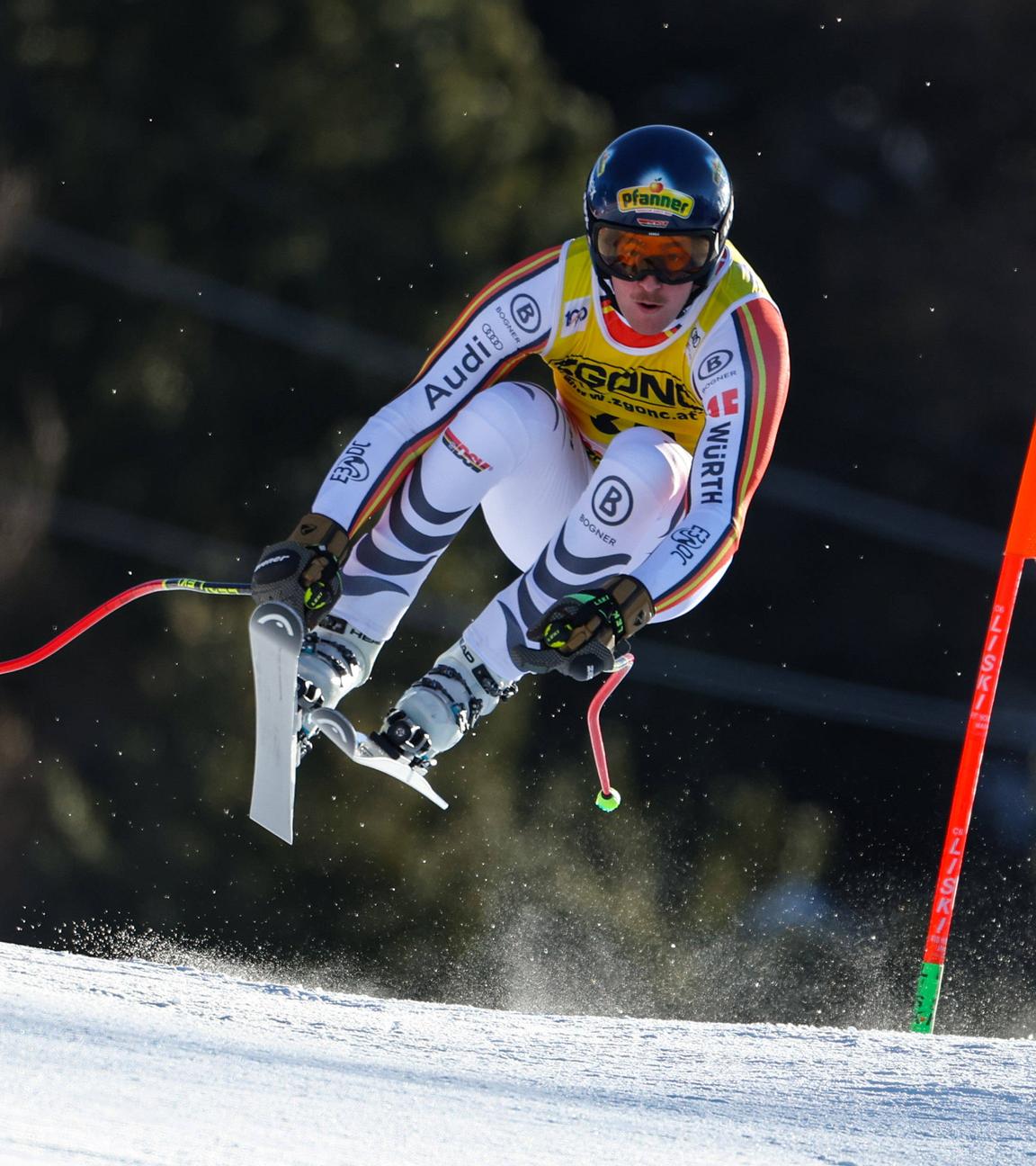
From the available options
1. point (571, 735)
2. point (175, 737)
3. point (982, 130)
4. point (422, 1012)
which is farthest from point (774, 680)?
point (422, 1012)

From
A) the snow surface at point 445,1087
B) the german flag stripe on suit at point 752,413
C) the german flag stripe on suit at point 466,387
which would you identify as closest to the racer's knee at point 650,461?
the german flag stripe on suit at point 752,413

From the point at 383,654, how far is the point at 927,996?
600 centimetres

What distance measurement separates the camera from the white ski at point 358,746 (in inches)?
145

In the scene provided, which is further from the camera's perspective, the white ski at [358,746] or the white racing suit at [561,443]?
the white racing suit at [561,443]

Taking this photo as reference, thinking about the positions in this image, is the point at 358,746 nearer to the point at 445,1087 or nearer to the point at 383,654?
the point at 445,1087

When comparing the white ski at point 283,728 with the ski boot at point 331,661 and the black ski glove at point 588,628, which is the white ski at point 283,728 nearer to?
the ski boot at point 331,661

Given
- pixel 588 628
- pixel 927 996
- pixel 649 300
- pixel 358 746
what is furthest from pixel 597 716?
pixel 927 996

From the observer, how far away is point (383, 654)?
1025 centimetres

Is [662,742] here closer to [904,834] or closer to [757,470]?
[904,834]

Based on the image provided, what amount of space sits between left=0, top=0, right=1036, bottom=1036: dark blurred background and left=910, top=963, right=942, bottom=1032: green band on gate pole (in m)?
4.41

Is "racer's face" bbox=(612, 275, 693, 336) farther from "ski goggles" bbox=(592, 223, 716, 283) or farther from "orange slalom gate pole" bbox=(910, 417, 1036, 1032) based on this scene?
"orange slalom gate pole" bbox=(910, 417, 1036, 1032)

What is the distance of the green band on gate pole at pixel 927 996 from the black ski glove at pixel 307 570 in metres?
2.00

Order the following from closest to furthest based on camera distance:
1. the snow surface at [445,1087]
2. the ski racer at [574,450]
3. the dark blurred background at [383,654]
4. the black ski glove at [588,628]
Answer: the snow surface at [445,1087]
the black ski glove at [588,628]
the ski racer at [574,450]
the dark blurred background at [383,654]

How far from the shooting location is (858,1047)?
374cm
